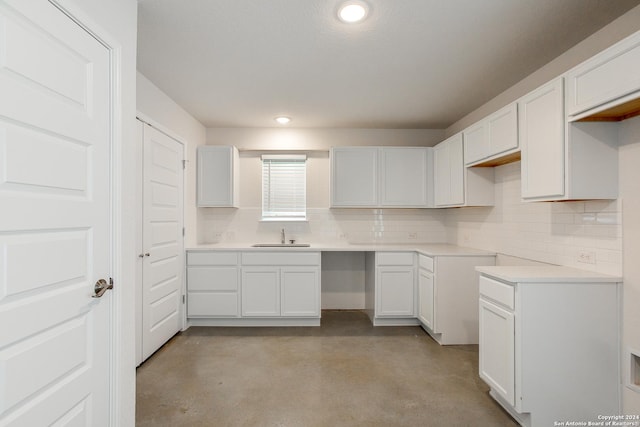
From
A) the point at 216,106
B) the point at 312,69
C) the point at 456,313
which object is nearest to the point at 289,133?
the point at 216,106

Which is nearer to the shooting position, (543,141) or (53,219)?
(53,219)

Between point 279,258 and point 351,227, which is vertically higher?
point 351,227

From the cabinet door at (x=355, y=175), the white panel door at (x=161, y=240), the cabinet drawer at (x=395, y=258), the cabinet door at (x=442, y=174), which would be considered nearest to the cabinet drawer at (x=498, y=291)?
the cabinet drawer at (x=395, y=258)

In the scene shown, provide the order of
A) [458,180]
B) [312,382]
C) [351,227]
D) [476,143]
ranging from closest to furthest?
[312,382]
[476,143]
[458,180]
[351,227]

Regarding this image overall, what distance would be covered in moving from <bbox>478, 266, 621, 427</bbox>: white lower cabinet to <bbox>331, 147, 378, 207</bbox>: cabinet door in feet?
7.73

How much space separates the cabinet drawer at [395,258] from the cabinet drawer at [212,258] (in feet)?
5.63

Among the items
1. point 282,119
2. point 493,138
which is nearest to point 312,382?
point 493,138

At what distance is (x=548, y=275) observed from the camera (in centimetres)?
199

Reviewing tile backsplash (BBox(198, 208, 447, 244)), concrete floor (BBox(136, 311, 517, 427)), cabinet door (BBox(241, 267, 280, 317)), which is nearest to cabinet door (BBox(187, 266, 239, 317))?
cabinet door (BBox(241, 267, 280, 317))

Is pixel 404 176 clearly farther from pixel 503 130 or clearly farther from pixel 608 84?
pixel 608 84

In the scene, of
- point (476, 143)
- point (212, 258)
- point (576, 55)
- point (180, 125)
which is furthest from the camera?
point (212, 258)

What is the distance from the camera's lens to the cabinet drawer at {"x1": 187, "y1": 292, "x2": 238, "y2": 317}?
145 inches

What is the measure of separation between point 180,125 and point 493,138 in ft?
10.6

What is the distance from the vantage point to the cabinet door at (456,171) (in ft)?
11.0
